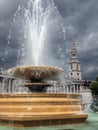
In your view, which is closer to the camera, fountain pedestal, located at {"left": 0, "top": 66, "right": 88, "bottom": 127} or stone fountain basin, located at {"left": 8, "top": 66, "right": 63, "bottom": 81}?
fountain pedestal, located at {"left": 0, "top": 66, "right": 88, "bottom": 127}

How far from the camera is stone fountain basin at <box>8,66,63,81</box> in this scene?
16500 mm

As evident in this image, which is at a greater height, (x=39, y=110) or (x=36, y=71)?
(x=36, y=71)

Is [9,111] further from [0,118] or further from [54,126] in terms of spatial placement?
[54,126]

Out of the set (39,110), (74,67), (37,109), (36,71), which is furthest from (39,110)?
(74,67)

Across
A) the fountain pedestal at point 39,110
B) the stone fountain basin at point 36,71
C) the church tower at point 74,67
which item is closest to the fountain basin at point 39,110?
the fountain pedestal at point 39,110

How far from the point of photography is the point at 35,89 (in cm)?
1772

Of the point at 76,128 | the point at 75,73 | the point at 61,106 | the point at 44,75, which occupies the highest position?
the point at 75,73

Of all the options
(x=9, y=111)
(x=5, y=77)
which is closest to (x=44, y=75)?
(x=9, y=111)

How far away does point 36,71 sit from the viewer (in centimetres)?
1667

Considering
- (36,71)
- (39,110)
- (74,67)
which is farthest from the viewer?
(74,67)

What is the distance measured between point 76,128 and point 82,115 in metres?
1.43

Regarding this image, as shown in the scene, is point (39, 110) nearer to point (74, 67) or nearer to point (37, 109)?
point (37, 109)

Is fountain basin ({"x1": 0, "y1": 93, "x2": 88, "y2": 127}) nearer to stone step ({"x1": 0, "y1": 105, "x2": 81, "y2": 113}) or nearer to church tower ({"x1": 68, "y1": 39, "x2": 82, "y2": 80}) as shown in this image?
stone step ({"x1": 0, "y1": 105, "x2": 81, "y2": 113})

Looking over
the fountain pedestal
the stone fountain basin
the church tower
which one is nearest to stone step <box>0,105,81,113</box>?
the fountain pedestal
